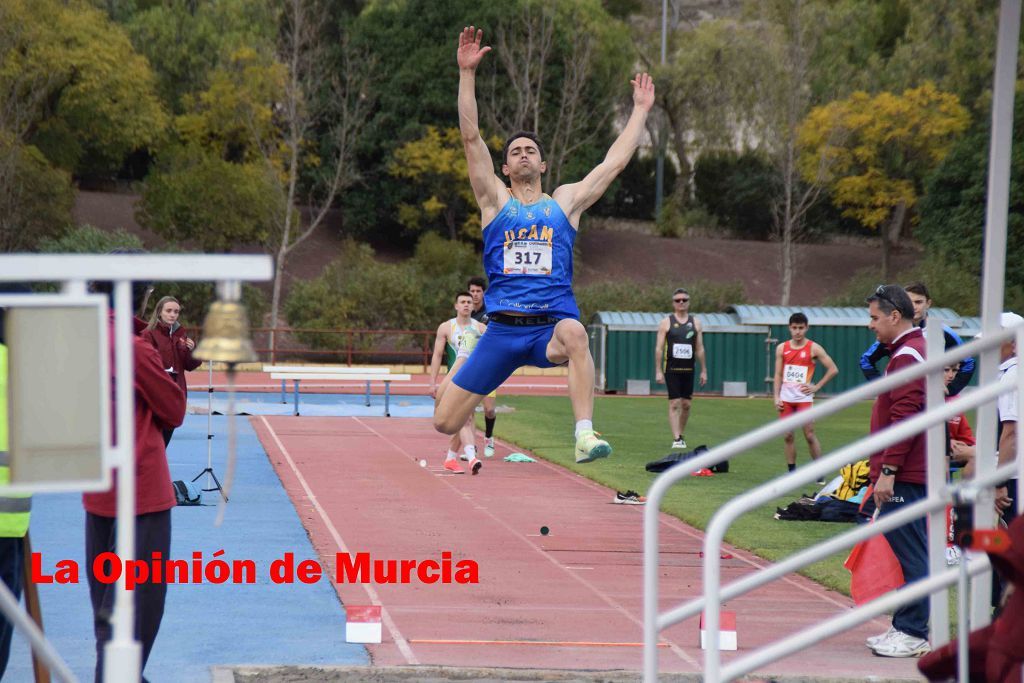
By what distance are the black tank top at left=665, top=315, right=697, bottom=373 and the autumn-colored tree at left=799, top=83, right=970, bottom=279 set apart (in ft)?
122

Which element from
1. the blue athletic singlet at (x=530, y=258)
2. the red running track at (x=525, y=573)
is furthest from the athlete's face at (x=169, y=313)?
the blue athletic singlet at (x=530, y=258)

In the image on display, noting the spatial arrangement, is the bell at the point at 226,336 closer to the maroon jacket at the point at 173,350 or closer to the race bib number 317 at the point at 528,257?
the race bib number 317 at the point at 528,257

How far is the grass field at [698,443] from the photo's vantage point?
1144 cm

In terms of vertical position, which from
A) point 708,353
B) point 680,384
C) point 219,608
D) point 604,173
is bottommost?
point 708,353

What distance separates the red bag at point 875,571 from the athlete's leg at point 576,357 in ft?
5.56

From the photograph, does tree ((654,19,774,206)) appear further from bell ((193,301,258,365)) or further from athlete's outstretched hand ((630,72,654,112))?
bell ((193,301,258,365))

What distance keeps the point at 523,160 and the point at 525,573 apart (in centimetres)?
355

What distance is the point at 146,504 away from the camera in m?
5.50

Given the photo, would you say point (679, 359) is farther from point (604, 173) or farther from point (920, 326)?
point (604, 173)

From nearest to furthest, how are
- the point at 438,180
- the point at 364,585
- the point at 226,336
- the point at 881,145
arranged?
the point at 226,336
the point at 364,585
the point at 438,180
the point at 881,145

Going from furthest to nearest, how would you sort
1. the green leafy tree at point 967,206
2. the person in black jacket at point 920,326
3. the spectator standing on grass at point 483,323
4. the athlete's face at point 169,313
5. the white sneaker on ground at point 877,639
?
the green leafy tree at point 967,206 → the spectator standing on grass at point 483,323 → the athlete's face at point 169,313 → the person in black jacket at point 920,326 → the white sneaker on ground at point 877,639

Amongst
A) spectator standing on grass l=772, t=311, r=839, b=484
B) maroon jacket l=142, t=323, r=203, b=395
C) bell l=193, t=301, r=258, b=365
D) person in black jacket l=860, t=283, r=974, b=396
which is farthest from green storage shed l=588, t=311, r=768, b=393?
bell l=193, t=301, r=258, b=365

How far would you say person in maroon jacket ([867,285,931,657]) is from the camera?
286 inches

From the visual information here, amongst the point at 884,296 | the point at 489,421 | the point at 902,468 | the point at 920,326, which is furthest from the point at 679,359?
the point at 902,468
